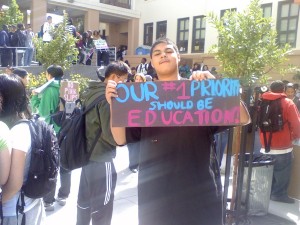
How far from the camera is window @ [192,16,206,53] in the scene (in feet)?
76.6

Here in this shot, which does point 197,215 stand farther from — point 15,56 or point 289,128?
point 15,56

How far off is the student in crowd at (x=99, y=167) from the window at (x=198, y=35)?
2089cm

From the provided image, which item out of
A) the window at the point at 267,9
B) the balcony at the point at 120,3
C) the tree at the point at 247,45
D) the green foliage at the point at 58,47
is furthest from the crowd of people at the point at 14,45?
the window at the point at 267,9

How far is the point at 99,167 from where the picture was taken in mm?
3129

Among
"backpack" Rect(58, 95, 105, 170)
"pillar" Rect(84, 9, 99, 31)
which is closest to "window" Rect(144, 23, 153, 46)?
"pillar" Rect(84, 9, 99, 31)

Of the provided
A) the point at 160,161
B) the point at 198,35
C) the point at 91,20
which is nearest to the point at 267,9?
the point at 198,35

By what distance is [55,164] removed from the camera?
85.4 inches

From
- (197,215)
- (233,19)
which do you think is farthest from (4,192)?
(233,19)

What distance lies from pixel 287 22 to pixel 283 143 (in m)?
16.4

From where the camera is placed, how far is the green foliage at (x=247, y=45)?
518cm

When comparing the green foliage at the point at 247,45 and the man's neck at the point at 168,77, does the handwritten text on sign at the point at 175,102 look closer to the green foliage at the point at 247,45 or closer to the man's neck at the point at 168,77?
the man's neck at the point at 168,77

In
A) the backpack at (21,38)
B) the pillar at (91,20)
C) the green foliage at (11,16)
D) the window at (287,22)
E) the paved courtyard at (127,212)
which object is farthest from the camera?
the pillar at (91,20)

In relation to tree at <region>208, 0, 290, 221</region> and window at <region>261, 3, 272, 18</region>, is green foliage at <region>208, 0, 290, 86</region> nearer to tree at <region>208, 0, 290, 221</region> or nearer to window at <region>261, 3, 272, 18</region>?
tree at <region>208, 0, 290, 221</region>

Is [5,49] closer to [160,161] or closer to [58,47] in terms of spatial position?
[58,47]
